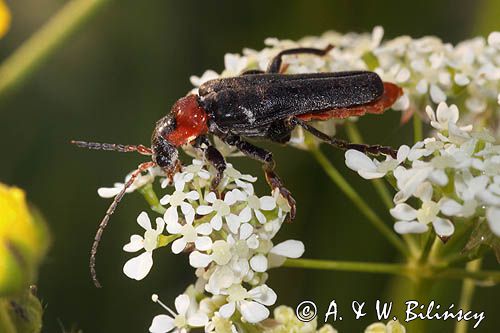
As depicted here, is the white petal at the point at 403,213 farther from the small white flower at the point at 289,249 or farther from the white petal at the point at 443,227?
the small white flower at the point at 289,249

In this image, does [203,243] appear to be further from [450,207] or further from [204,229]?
[450,207]

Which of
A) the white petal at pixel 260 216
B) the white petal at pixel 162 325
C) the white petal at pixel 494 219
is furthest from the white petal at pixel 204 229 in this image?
the white petal at pixel 494 219

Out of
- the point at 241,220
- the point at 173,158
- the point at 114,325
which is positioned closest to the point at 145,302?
the point at 114,325

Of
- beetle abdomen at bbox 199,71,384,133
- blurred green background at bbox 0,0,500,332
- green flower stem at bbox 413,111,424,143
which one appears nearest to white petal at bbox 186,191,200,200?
beetle abdomen at bbox 199,71,384,133

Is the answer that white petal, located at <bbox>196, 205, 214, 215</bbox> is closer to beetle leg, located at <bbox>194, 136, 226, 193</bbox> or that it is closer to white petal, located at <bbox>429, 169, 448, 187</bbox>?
beetle leg, located at <bbox>194, 136, 226, 193</bbox>

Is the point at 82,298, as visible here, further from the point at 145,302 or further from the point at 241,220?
the point at 241,220

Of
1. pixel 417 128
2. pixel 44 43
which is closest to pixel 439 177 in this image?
pixel 417 128
